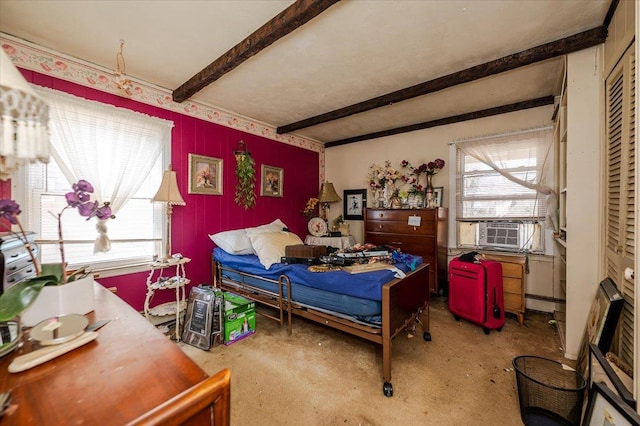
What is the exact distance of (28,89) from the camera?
683 mm

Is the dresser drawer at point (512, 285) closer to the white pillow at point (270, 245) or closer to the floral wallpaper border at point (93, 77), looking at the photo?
the white pillow at point (270, 245)

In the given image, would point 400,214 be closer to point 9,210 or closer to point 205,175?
point 205,175

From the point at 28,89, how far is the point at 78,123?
235 centimetres

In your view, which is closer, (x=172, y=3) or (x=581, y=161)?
(x=172, y=3)

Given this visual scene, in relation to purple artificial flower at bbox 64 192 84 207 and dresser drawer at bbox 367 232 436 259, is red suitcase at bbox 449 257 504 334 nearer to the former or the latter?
dresser drawer at bbox 367 232 436 259

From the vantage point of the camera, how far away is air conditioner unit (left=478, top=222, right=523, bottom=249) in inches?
133

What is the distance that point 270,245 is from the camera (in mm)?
2939

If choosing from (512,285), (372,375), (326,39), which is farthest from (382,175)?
(372,375)

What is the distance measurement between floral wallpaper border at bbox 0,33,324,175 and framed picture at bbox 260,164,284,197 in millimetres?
711

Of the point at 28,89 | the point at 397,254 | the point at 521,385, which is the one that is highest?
the point at 28,89

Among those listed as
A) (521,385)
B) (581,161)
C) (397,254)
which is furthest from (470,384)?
(581,161)

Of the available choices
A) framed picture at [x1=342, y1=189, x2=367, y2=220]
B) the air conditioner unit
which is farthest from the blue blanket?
framed picture at [x1=342, y1=189, x2=367, y2=220]

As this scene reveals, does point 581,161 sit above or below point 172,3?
below

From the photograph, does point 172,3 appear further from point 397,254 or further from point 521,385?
point 521,385
